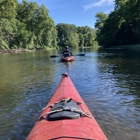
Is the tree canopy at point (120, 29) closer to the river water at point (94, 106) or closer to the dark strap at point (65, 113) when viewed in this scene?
the river water at point (94, 106)

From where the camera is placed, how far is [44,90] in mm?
10031

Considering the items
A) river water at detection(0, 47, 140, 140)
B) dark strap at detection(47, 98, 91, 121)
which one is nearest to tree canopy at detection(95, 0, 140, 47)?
river water at detection(0, 47, 140, 140)

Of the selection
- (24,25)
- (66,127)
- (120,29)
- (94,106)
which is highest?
(24,25)

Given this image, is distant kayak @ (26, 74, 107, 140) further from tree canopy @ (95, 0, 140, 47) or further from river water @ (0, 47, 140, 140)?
tree canopy @ (95, 0, 140, 47)

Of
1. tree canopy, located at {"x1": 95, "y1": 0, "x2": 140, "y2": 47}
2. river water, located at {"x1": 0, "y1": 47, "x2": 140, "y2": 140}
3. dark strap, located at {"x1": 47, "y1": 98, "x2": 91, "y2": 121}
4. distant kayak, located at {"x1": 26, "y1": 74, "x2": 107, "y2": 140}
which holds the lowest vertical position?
river water, located at {"x1": 0, "y1": 47, "x2": 140, "y2": 140}

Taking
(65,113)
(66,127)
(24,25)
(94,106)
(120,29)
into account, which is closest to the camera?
(66,127)

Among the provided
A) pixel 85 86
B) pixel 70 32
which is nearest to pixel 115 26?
pixel 85 86

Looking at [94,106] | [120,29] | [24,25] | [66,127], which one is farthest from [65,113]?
[24,25]

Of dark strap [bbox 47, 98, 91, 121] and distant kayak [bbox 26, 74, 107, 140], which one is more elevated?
dark strap [bbox 47, 98, 91, 121]

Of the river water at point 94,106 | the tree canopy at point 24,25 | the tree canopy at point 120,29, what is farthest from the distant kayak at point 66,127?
the tree canopy at point 120,29

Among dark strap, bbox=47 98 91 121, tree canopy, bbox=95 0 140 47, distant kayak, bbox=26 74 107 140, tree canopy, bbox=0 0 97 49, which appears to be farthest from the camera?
tree canopy, bbox=95 0 140 47

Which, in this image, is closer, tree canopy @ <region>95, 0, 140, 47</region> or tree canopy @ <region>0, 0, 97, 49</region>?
tree canopy @ <region>0, 0, 97, 49</region>

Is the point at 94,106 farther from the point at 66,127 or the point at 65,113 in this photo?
the point at 66,127

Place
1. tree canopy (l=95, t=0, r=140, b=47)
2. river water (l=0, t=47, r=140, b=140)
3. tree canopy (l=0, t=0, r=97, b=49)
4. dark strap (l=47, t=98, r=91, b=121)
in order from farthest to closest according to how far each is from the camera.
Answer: tree canopy (l=95, t=0, r=140, b=47)
tree canopy (l=0, t=0, r=97, b=49)
river water (l=0, t=47, r=140, b=140)
dark strap (l=47, t=98, r=91, b=121)
